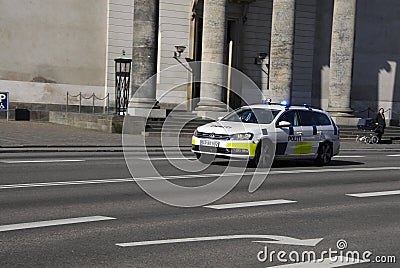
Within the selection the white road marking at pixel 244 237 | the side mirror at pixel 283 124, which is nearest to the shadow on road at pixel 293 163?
the side mirror at pixel 283 124

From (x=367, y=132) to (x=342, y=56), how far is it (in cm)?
424

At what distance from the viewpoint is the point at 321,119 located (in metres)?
23.0

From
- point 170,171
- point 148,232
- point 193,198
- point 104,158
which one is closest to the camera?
point 148,232

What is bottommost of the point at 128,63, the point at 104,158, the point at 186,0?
the point at 104,158

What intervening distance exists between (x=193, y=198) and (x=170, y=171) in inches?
197

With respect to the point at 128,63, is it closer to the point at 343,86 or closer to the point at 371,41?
the point at 343,86

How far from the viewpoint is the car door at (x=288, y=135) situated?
827 inches

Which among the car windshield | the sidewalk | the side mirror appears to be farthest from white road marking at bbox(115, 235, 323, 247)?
the sidewalk

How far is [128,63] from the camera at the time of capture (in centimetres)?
4100

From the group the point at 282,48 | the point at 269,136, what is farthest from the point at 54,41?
the point at 269,136

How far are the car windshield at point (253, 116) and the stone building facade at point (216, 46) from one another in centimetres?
1437

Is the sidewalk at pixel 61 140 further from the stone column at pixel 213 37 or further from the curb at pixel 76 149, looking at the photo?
the stone column at pixel 213 37

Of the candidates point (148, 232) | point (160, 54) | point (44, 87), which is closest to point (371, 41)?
point (160, 54)

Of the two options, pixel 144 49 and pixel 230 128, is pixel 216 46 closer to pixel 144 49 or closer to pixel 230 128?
pixel 144 49
